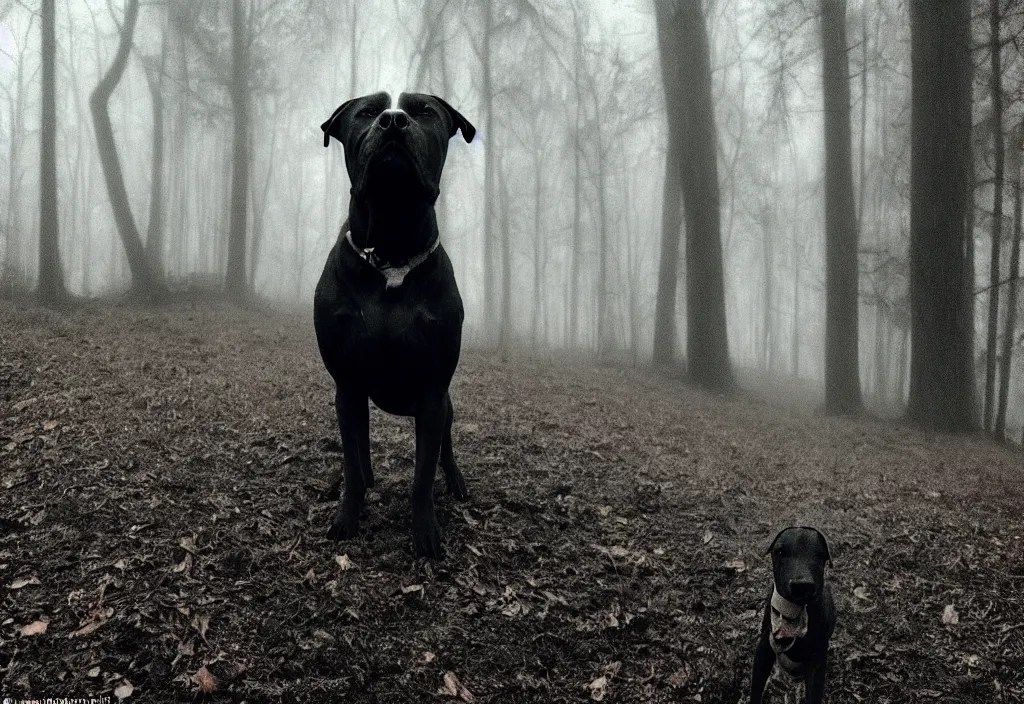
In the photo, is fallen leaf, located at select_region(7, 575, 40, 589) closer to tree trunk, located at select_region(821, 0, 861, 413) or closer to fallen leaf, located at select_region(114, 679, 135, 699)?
fallen leaf, located at select_region(114, 679, 135, 699)

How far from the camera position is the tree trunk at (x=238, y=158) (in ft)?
54.4

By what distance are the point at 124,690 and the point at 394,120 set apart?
279 cm

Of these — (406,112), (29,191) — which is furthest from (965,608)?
(29,191)

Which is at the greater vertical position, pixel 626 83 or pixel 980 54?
pixel 626 83

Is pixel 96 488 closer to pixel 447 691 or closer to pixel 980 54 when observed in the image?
pixel 447 691

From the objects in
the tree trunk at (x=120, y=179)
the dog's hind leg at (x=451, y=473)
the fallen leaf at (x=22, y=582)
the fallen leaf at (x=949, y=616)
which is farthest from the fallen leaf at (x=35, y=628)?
the tree trunk at (x=120, y=179)

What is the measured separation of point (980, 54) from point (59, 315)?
58.1 ft

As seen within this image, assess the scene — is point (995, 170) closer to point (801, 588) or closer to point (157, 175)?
point (801, 588)

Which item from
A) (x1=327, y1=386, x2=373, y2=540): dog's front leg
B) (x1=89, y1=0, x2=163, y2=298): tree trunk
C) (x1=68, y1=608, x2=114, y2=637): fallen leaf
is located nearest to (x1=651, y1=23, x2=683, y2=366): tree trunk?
(x1=327, y1=386, x2=373, y2=540): dog's front leg

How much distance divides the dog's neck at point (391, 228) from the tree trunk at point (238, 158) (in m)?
14.2

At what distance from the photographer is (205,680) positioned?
112 inches

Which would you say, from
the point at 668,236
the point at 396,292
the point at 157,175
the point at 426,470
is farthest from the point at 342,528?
the point at 157,175

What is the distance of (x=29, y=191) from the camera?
120 feet

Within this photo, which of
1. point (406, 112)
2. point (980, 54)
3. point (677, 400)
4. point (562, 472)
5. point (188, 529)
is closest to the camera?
point (406, 112)
